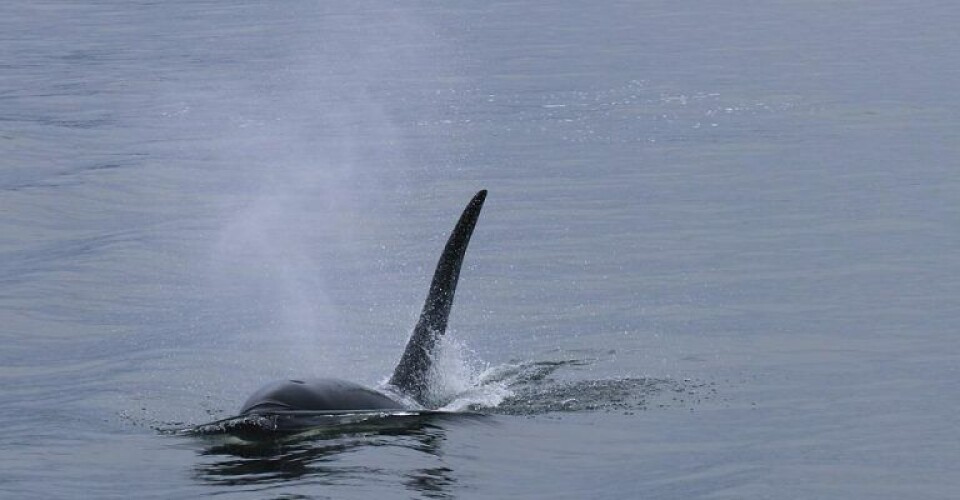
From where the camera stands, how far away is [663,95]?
46.1 m

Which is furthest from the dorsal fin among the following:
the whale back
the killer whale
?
the whale back

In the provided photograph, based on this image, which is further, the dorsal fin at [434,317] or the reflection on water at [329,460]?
the dorsal fin at [434,317]

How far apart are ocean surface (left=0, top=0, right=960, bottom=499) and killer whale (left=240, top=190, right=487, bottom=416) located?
32 cm

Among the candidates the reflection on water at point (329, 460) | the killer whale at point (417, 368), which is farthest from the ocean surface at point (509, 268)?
the killer whale at point (417, 368)

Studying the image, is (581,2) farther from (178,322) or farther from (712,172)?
(178,322)

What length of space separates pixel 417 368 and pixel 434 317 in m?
0.54

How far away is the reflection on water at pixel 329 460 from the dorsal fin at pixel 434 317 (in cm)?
174

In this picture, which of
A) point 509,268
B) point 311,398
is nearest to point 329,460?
point 311,398

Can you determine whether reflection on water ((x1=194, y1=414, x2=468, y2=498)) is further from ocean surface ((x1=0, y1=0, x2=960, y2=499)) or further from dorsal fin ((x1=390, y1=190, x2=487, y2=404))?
dorsal fin ((x1=390, y1=190, x2=487, y2=404))

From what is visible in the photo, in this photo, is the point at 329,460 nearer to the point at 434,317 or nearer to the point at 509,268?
the point at 434,317

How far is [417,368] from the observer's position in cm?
1688

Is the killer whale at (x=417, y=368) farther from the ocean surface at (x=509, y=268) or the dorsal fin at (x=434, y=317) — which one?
the ocean surface at (x=509, y=268)

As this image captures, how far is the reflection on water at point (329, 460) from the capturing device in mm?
13453

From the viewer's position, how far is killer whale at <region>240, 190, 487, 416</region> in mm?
14734
